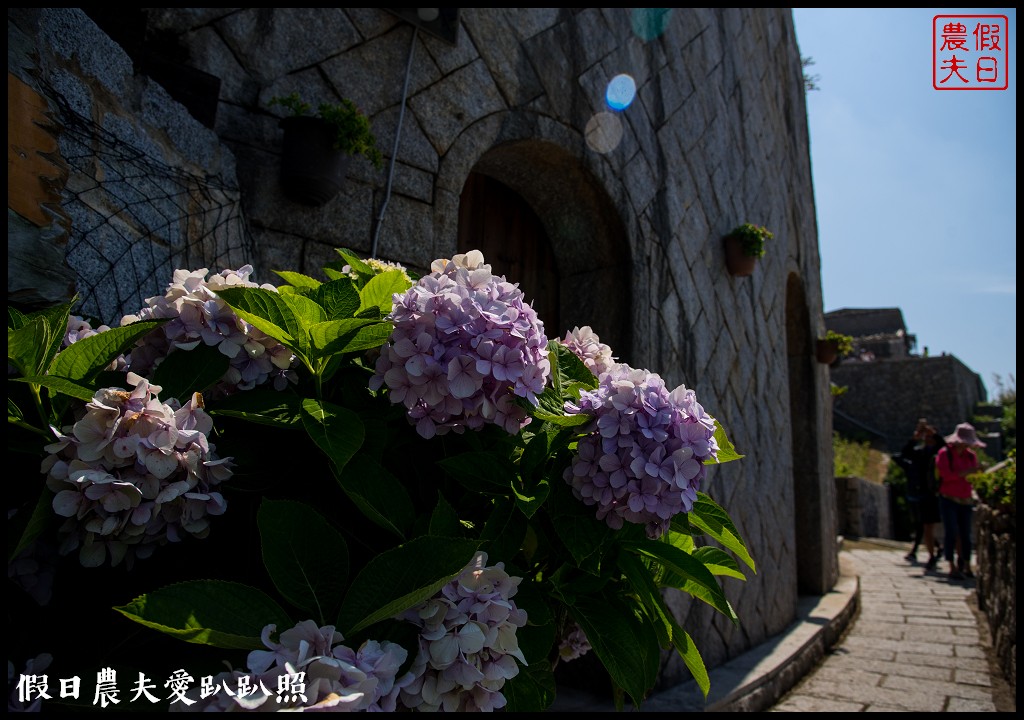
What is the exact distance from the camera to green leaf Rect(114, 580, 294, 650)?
57cm

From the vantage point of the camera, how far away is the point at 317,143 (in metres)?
1.91

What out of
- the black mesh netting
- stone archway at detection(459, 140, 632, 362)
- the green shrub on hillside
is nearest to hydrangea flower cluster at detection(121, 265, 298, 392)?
the black mesh netting

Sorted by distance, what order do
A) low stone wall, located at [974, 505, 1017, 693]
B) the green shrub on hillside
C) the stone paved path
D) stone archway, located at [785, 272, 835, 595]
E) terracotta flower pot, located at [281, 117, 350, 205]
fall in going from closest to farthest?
terracotta flower pot, located at [281, 117, 350, 205]
the stone paved path
low stone wall, located at [974, 505, 1017, 693]
the green shrub on hillside
stone archway, located at [785, 272, 835, 595]

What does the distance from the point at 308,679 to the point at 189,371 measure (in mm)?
432

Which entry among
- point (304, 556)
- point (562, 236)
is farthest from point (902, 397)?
point (304, 556)

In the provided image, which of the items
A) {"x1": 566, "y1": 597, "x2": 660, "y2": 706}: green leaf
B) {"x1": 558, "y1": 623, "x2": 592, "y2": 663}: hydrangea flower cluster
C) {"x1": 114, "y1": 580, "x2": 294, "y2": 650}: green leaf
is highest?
{"x1": 114, "y1": 580, "x2": 294, "y2": 650}: green leaf

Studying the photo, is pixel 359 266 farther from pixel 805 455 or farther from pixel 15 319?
pixel 805 455

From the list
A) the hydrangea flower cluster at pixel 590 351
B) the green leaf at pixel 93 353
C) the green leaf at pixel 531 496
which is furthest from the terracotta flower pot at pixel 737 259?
the green leaf at pixel 93 353

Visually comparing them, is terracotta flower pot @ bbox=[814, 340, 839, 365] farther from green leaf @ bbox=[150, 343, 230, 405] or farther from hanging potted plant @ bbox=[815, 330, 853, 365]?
green leaf @ bbox=[150, 343, 230, 405]

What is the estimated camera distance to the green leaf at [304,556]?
0.65 meters

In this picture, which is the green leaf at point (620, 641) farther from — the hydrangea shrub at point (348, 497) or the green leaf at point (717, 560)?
the green leaf at point (717, 560)

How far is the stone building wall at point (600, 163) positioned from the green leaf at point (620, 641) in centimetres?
129

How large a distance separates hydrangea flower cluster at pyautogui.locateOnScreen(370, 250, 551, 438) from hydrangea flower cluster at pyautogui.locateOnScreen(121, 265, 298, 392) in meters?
0.16

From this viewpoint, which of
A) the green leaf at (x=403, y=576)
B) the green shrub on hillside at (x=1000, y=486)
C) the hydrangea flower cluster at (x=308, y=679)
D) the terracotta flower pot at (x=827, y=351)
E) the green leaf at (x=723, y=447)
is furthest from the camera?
the terracotta flower pot at (x=827, y=351)
